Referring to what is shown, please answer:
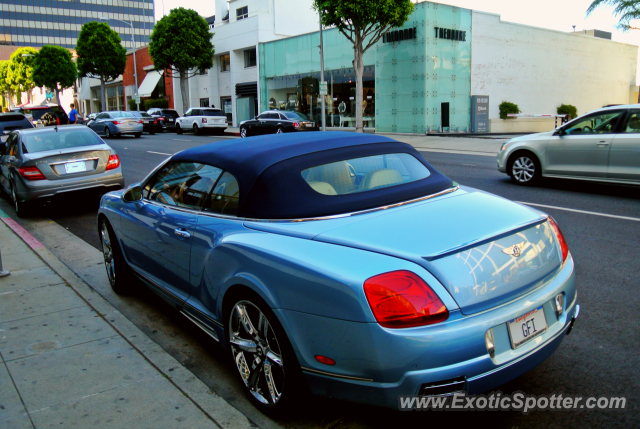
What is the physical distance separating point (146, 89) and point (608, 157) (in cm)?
5347

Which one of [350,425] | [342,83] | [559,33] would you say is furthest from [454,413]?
[559,33]

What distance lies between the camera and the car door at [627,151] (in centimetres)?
889

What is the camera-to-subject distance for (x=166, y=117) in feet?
126

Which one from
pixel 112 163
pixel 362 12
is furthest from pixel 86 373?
pixel 362 12

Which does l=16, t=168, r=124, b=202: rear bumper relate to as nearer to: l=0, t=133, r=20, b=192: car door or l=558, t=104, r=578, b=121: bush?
l=0, t=133, r=20, b=192: car door

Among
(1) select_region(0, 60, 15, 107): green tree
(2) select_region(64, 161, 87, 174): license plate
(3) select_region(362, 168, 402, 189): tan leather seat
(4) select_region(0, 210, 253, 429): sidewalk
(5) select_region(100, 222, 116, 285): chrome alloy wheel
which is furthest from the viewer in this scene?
(1) select_region(0, 60, 15, 107): green tree

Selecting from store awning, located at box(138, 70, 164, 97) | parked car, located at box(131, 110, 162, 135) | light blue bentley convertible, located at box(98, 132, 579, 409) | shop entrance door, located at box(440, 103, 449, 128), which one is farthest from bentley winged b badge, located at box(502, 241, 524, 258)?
store awning, located at box(138, 70, 164, 97)

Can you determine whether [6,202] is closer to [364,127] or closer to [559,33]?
[364,127]

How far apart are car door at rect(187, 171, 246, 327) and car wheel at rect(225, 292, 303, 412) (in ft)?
0.77

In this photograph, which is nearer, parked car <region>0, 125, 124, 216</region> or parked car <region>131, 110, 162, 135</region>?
parked car <region>0, 125, 124, 216</region>

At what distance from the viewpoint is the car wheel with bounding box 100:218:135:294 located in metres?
5.00

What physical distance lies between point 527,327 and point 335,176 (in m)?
1.43

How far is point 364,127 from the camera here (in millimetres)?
30828

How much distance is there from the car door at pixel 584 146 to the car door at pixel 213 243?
26.5 ft
